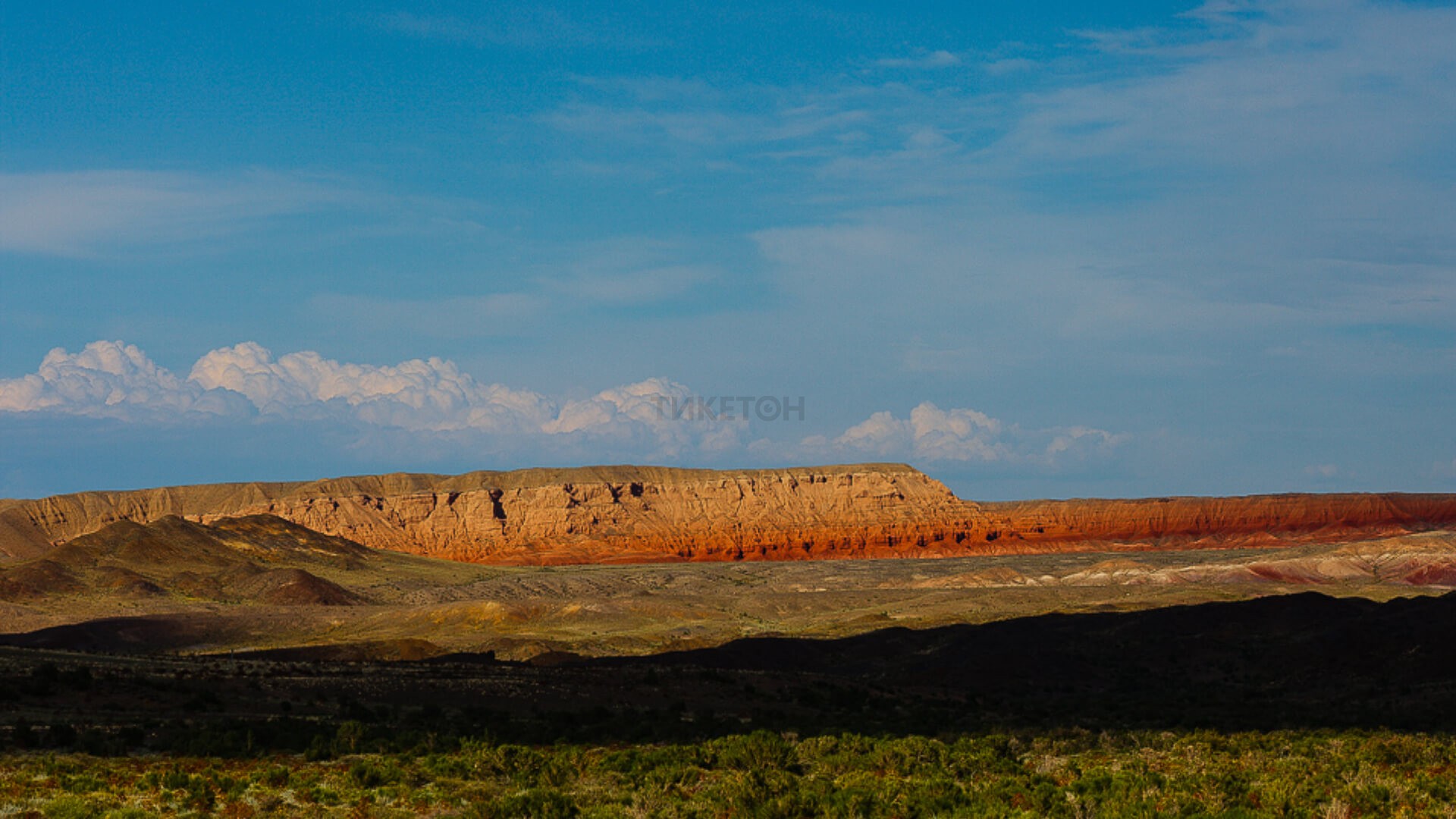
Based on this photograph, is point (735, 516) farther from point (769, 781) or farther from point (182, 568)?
point (769, 781)

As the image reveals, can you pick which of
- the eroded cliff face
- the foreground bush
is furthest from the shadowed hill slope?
the foreground bush

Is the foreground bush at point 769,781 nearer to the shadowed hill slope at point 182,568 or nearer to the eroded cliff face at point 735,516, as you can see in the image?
the shadowed hill slope at point 182,568

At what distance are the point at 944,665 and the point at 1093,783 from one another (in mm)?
37034

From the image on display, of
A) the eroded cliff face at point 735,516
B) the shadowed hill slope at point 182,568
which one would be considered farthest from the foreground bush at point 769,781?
the eroded cliff face at point 735,516

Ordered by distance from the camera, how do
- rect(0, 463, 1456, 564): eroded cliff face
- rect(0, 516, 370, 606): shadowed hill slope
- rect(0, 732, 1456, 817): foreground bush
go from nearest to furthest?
rect(0, 732, 1456, 817): foreground bush → rect(0, 516, 370, 606): shadowed hill slope → rect(0, 463, 1456, 564): eroded cliff face

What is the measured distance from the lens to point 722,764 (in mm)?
22828

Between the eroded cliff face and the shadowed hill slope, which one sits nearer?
the shadowed hill slope

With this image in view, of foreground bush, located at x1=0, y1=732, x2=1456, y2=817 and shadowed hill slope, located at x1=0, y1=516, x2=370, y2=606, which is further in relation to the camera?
shadowed hill slope, located at x1=0, y1=516, x2=370, y2=606

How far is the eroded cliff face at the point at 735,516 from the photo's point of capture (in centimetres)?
17112

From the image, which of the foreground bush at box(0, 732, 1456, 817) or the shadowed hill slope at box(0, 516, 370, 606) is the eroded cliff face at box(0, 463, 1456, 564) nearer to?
the shadowed hill slope at box(0, 516, 370, 606)

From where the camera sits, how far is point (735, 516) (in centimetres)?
19075

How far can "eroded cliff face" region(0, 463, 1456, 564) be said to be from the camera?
171125 millimetres

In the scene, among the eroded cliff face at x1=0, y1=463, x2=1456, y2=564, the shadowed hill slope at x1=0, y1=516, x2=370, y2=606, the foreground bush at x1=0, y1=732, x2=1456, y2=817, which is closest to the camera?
the foreground bush at x1=0, y1=732, x2=1456, y2=817

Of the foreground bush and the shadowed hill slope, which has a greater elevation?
the foreground bush
